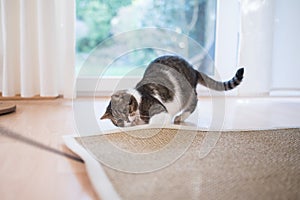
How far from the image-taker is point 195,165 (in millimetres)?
971

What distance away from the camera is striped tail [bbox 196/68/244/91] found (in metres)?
1.57

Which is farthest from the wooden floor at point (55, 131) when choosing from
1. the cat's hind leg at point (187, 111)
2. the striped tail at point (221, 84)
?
the striped tail at point (221, 84)

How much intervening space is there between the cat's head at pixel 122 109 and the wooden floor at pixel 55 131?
7cm

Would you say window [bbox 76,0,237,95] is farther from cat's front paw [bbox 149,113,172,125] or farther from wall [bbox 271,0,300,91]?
cat's front paw [bbox 149,113,172,125]

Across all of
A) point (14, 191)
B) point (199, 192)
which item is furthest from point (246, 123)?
point (14, 191)

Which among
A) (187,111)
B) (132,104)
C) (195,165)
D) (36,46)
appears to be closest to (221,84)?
(187,111)

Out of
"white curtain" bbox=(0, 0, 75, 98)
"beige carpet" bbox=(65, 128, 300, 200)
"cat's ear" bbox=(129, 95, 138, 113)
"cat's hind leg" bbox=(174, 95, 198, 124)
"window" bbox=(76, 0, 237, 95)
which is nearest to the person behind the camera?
"beige carpet" bbox=(65, 128, 300, 200)

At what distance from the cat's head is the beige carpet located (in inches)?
2.5

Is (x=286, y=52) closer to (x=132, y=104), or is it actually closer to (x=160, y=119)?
(x=160, y=119)

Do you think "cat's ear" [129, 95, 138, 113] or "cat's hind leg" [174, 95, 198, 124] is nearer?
"cat's ear" [129, 95, 138, 113]

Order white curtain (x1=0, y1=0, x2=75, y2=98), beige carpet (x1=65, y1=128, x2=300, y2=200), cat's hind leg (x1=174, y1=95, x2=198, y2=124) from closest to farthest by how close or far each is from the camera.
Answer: beige carpet (x1=65, y1=128, x2=300, y2=200), cat's hind leg (x1=174, y1=95, x2=198, y2=124), white curtain (x1=0, y1=0, x2=75, y2=98)

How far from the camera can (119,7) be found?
234cm

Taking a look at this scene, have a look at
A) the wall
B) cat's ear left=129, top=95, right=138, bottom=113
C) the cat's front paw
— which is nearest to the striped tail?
the cat's front paw

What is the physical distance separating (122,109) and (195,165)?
0.44m
